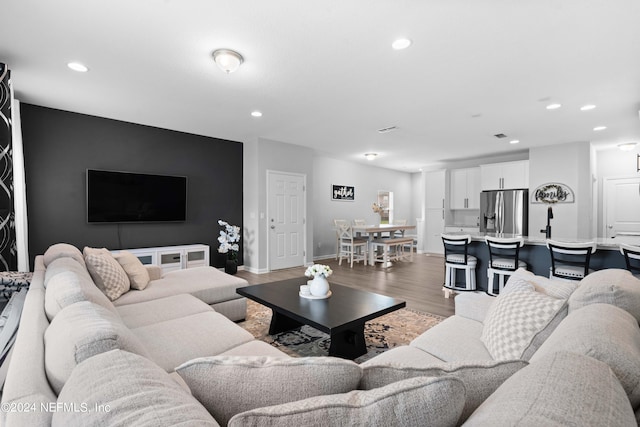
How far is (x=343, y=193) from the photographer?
325 inches

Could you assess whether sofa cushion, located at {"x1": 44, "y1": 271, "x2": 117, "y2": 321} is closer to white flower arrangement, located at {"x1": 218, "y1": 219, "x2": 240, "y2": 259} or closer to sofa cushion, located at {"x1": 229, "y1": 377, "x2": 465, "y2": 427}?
sofa cushion, located at {"x1": 229, "y1": 377, "x2": 465, "y2": 427}

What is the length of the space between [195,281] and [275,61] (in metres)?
2.31

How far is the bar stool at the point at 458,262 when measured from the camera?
4.09 m

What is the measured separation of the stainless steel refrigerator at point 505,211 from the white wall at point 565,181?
0.14 metres

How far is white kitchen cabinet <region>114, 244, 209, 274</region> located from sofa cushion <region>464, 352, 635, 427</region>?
469 cm

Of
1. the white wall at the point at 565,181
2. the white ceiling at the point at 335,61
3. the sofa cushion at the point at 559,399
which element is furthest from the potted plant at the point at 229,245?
the white wall at the point at 565,181

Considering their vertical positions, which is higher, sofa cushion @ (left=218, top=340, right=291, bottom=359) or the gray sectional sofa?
the gray sectional sofa

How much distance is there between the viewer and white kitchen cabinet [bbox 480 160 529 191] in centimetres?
662

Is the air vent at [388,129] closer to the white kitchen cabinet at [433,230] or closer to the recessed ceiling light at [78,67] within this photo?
the recessed ceiling light at [78,67]

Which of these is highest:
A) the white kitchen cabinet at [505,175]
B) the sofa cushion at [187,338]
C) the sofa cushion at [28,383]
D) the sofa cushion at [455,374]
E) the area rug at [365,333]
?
the white kitchen cabinet at [505,175]

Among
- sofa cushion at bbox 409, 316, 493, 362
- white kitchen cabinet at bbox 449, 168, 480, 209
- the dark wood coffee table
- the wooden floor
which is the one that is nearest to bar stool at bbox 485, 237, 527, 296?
the wooden floor

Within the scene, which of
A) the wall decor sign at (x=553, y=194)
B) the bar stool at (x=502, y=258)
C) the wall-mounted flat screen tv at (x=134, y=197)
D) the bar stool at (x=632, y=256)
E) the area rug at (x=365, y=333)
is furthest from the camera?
the wall decor sign at (x=553, y=194)

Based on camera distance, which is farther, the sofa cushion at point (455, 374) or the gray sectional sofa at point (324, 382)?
the sofa cushion at point (455, 374)

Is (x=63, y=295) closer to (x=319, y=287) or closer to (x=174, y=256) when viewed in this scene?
(x=319, y=287)
